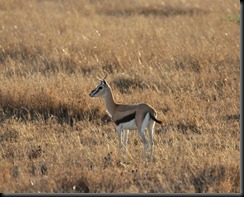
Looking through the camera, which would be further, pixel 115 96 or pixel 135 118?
pixel 115 96

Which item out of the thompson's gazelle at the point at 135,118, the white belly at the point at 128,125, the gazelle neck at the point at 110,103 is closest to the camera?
the thompson's gazelle at the point at 135,118

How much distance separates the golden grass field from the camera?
6910 millimetres

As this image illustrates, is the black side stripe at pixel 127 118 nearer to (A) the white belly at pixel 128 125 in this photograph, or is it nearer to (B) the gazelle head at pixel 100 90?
(A) the white belly at pixel 128 125

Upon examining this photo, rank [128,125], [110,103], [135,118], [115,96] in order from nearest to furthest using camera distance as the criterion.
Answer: [135,118], [128,125], [110,103], [115,96]

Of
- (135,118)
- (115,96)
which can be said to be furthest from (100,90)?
(115,96)

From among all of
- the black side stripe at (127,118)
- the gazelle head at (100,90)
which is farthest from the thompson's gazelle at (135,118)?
the gazelle head at (100,90)

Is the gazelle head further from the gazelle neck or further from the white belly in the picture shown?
the white belly

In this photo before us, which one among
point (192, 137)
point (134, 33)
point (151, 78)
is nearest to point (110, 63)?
point (151, 78)

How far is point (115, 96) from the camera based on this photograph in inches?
408

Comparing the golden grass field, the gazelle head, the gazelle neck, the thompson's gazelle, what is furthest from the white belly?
the gazelle head

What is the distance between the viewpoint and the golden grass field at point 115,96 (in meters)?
6.91

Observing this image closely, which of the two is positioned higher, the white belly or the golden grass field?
the white belly

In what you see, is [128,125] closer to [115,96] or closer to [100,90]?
[100,90]

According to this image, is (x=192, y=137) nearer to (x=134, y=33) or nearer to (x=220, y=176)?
(x=220, y=176)
